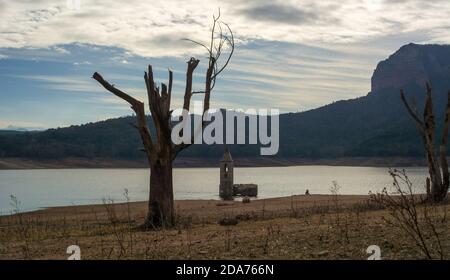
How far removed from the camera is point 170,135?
A: 16688 millimetres

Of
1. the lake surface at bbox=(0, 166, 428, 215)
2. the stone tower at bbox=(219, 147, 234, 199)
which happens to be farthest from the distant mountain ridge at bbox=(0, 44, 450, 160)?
the stone tower at bbox=(219, 147, 234, 199)

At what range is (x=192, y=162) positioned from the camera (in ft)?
546

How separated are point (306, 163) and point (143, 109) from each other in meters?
165

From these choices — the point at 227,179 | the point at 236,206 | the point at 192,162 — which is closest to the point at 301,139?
the point at 192,162

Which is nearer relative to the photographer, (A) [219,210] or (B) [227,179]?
(A) [219,210]

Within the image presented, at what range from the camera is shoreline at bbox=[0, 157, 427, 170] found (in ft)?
490

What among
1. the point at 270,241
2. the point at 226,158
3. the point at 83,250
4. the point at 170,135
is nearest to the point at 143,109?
the point at 170,135

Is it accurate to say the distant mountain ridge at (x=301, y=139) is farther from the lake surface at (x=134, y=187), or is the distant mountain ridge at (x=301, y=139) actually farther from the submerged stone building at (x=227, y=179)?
the submerged stone building at (x=227, y=179)

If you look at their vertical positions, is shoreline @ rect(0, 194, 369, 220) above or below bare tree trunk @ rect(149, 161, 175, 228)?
below

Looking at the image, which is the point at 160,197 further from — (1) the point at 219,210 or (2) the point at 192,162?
(2) the point at 192,162

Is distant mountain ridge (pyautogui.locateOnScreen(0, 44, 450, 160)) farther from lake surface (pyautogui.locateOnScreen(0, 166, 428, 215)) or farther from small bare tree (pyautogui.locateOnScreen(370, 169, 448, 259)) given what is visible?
small bare tree (pyautogui.locateOnScreen(370, 169, 448, 259))

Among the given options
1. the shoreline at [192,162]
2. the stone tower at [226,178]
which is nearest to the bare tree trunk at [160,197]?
the stone tower at [226,178]

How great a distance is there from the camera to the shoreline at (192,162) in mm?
149500

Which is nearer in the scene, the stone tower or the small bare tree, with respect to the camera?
the small bare tree
